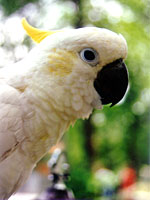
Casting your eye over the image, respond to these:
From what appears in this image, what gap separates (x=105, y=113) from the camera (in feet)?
18.0

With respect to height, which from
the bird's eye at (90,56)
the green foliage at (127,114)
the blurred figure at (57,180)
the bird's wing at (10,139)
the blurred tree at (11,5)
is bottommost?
the bird's wing at (10,139)

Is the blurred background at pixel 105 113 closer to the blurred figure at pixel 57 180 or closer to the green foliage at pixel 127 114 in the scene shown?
the green foliage at pixel 127 114

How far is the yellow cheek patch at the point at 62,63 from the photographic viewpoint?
0.82 meters

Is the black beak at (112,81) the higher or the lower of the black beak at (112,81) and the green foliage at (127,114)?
the lower

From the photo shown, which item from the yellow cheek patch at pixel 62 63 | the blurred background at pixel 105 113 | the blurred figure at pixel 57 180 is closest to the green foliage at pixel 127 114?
the blurred background at pixel 105 113

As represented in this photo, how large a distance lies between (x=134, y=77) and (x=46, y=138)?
341 centimetres

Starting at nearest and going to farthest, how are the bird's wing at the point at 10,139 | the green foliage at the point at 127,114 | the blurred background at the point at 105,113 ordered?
the bird's wing at the point at 10,139, the blurred background at the point at 105,113, the green foliage at the point at 127,114

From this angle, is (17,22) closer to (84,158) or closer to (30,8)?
(30,8)

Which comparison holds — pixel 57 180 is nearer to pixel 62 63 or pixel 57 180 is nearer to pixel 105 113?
pixel 62 63

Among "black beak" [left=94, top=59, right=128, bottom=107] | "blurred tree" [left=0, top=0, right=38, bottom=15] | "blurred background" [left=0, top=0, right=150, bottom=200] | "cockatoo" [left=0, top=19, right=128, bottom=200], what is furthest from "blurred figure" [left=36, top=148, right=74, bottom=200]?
"blurred tree" [left=0, top=0, right=38, bottom=15]

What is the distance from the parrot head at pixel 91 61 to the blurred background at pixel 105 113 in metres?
0.72

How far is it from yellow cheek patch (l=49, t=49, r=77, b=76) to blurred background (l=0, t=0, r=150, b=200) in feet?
2.37

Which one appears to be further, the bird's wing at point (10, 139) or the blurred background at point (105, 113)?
the blurred background at point (105, 113)

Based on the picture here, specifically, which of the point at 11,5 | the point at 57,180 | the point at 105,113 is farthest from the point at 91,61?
the point at 105,113
